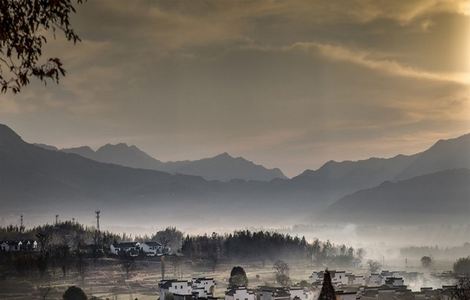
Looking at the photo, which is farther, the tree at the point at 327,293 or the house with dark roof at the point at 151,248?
the house with dark roof at the point at 151,248

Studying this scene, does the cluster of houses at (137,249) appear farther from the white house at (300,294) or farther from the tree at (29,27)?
the tree at (29,27)

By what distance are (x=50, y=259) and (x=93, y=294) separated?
1684cm

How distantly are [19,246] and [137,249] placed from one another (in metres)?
16.0

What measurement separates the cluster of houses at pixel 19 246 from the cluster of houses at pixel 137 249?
10420mm

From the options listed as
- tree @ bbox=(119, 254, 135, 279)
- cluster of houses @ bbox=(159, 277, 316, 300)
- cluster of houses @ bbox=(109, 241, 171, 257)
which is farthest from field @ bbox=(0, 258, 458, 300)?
cluster of houses @ bbox=(159, 277, 316, 300)

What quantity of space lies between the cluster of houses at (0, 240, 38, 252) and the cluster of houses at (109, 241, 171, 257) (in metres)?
10.4

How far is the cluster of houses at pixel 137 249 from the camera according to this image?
109 m

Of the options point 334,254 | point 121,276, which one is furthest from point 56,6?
point 334,254

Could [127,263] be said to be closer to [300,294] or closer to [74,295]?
[74,295]

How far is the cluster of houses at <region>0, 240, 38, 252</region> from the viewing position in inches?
4157

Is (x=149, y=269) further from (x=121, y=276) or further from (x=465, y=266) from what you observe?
(x=465, y=266)

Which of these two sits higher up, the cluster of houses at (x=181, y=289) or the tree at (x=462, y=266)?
the tree at (x=462, y=266)

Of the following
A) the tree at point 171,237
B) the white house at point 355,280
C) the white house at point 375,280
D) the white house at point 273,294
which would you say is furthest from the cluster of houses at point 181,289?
the tree at point 171,237

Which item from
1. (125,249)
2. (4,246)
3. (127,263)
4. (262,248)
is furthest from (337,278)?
(4,246)
